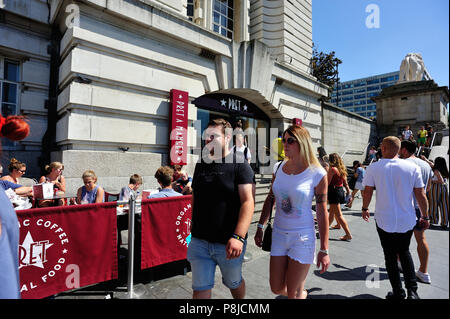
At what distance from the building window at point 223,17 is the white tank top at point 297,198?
11199mm

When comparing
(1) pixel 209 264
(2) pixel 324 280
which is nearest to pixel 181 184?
(2) pixel 324 280

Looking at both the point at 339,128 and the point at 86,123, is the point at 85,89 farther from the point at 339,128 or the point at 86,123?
the point at 339,128

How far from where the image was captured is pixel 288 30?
13.1 meters

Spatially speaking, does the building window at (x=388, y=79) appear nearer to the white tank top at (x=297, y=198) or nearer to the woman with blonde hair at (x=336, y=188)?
the woman with blonde hair at (x=336, y=188)

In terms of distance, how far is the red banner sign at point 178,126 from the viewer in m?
7.92

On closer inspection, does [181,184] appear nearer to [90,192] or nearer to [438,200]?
[90,192]

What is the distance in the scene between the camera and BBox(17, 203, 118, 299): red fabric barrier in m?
2.80

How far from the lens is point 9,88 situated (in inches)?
278

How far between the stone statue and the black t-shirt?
82.3 ft

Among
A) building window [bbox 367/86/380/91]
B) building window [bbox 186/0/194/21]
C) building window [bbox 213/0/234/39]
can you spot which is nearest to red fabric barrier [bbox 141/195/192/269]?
building window [bbox 186/0/194/21]

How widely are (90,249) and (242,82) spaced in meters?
8.52

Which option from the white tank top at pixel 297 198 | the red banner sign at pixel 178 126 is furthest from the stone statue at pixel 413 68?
the white tank top at pixel 297 198

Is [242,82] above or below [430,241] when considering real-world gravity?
above
